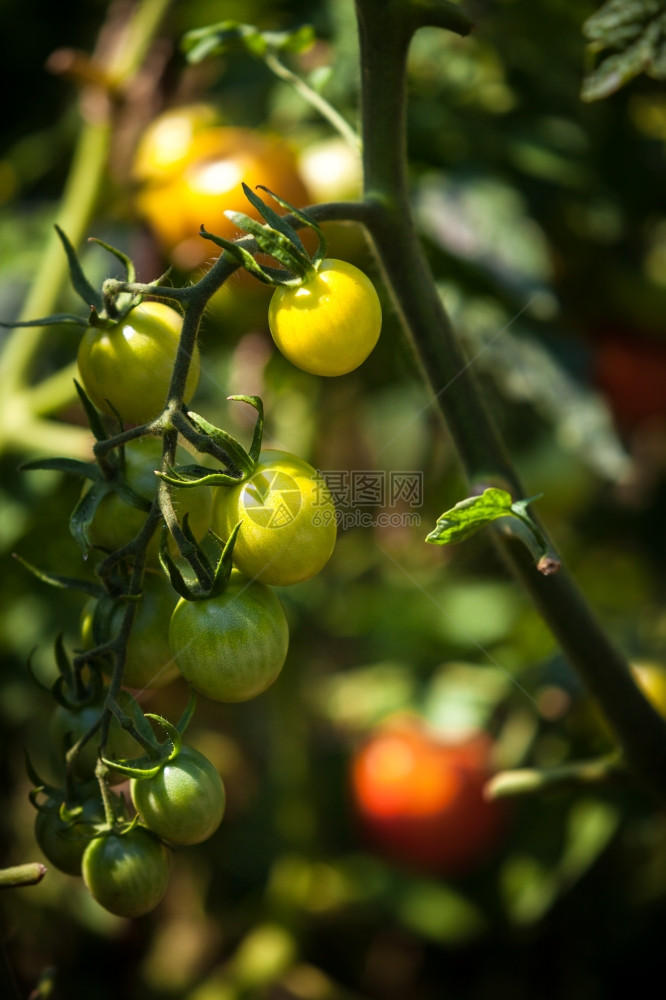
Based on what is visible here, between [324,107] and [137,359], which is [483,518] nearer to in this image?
[137,359]

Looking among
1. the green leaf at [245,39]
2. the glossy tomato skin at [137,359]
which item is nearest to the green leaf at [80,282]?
the glossy tomato skin at [137,359]

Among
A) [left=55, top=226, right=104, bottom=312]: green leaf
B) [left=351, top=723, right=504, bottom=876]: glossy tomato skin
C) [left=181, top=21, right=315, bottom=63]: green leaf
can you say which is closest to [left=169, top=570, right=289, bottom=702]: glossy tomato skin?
[left=55, top=226, right=104, bottom=312]: green leaf

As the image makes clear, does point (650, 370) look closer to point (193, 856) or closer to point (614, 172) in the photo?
point (614, 172)

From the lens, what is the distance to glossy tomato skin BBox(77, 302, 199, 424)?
0.28 metres

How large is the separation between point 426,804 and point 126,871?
0.63 metres

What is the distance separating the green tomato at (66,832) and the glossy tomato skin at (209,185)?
41cm

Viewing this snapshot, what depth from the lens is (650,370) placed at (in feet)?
2.75

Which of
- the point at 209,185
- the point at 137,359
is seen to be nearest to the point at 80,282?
the point at 137,359

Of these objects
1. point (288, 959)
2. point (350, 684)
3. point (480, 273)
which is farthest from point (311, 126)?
point (288, 959)

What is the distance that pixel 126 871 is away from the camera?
26 cm

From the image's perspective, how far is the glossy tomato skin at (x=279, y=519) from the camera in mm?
256

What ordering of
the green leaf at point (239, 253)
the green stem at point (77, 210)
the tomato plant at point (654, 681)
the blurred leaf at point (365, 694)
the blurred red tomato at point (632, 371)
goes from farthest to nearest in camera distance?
1. the blurred leaf at point (365, 694)
2. the blurred red tomato at point (632, 371)
3. the green stem at point (77, 210)
4. the tomato plant at point (654, 681)
5. the green leaf at point (239, 253)

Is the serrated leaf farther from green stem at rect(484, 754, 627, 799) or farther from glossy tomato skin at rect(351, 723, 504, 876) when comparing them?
glossy tomato skin at rect(351, 723, 504, 876)

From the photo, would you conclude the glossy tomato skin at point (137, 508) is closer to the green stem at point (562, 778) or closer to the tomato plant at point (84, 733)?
the tomato plant at point (84, 733)
